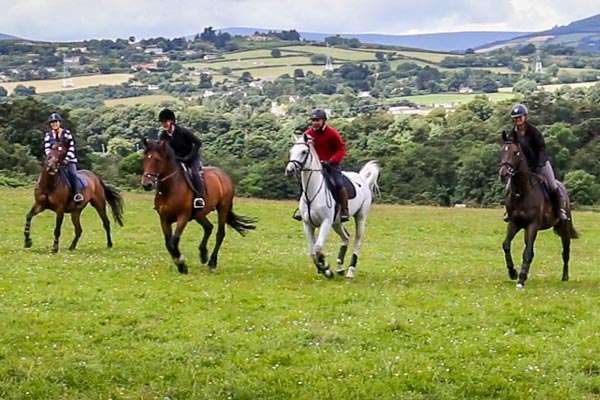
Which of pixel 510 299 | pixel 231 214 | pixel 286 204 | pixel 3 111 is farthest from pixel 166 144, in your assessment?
pixel 3 111

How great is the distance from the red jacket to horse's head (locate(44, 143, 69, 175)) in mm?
6865

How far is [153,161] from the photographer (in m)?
18.0

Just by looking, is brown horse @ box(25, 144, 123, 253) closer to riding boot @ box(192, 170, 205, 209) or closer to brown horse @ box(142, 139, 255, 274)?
brown horse @ box(142, 139, 255, 274)

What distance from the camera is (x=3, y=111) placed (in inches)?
2921

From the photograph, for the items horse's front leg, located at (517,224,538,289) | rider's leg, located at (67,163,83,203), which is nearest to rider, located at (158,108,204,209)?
rider's leg, located at (67,163,83,203)

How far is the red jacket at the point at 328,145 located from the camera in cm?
1897

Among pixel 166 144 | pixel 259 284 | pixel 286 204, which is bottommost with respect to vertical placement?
pixel 286 204

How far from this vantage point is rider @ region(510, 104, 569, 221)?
691 inches

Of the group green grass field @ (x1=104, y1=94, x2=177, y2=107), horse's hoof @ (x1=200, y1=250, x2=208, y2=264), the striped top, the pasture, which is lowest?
Answer: green grass field @ (x1=104, y1=94, x2=177, y2=107)

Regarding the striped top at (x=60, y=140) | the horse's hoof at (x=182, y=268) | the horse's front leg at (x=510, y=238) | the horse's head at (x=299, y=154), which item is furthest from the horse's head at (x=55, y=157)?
the horse's front leg at (x=510, y=238)

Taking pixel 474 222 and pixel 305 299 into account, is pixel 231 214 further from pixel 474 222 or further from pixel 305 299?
pixel 474 222

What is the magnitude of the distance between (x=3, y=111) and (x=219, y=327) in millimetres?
66357

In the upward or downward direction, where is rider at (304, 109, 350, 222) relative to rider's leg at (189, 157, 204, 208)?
upward

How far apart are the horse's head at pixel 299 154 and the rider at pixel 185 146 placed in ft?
8.28
